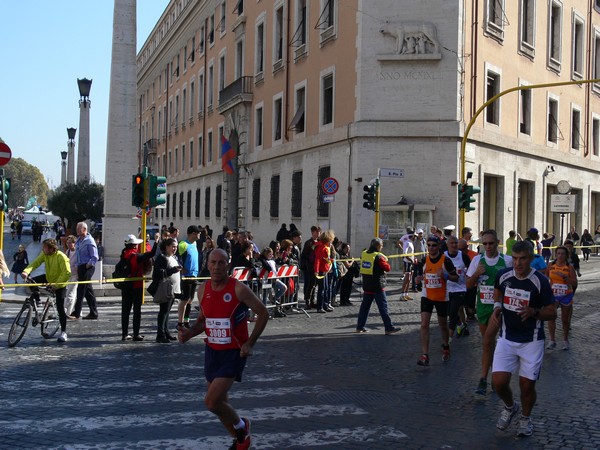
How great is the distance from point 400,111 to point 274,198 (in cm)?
980

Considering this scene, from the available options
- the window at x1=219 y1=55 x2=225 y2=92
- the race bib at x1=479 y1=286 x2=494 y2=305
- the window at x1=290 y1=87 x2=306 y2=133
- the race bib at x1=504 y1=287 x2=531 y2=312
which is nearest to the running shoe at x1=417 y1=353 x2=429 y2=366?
the race bib at x1=479 y1=286 x2=494 y2=305

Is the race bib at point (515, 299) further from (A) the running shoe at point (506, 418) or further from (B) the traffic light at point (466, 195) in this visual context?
(B) the traffic light at point (466, 195)

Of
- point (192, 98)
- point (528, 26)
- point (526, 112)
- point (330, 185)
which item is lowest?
point (330, 185)

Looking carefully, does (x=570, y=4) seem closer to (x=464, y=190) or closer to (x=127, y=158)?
(x=464, y=190)

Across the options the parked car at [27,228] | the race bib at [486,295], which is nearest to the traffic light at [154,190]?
the race bib at [486,295]

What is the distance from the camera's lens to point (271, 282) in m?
15.4

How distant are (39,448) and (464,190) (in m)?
18.1

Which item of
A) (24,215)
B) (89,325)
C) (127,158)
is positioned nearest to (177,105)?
(24,215)

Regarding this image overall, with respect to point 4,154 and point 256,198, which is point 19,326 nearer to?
point 4,154

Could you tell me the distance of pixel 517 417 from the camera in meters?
7.04

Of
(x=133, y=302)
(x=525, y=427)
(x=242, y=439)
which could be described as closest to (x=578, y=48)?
(x=133, y=302)

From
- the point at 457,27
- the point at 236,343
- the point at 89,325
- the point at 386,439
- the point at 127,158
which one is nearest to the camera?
the point at 236,343

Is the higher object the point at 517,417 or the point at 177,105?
the point at 177,105

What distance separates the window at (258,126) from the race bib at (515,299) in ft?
98.6
